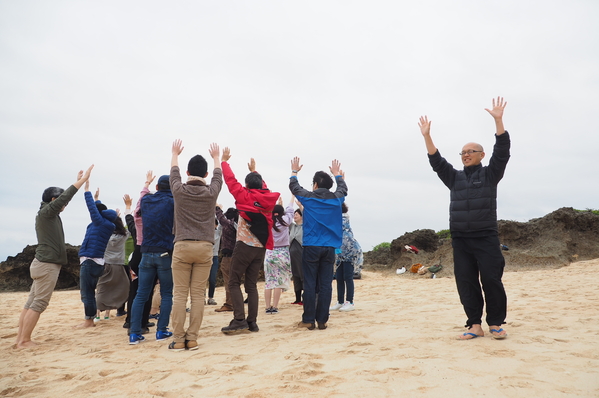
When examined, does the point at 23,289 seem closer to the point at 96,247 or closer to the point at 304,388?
the point at 96,247

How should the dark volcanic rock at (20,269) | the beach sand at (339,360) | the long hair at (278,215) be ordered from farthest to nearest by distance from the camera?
the dark volcanic rock at (20,269), the long hair at (278,215), the beach sand at (339,360)

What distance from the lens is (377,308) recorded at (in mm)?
7059

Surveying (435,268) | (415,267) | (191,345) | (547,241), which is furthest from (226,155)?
(547,241)

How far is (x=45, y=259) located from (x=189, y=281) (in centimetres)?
203

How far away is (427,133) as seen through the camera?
15.5 feet

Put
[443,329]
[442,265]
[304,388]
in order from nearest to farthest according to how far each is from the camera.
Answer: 1. [304,388]
2. [443,329]
3. [442,265]

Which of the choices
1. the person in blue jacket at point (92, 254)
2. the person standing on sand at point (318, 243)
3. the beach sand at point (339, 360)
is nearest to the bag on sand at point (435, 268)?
the beach sand at point (339, 360)

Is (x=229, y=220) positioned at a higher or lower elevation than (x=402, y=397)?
higher

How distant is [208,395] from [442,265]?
13305 mm

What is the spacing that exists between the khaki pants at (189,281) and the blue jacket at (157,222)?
1.66 ft

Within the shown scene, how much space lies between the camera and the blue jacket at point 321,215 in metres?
5.47

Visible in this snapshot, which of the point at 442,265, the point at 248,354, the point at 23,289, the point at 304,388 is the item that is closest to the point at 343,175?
the point at 248,354

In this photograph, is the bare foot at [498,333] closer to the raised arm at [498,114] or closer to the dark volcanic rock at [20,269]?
the raised arm at [498,114]

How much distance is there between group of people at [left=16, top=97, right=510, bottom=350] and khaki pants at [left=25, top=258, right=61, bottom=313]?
0.4 inches
